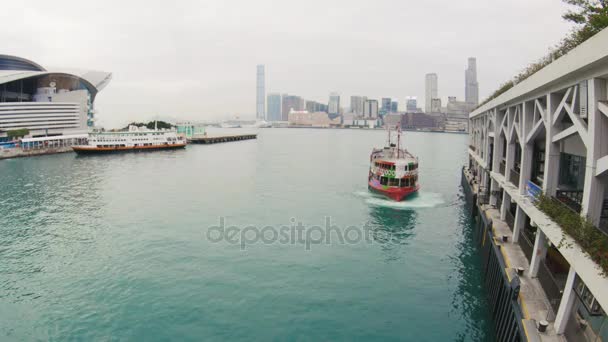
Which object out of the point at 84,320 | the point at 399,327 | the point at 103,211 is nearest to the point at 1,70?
the point at 103,211

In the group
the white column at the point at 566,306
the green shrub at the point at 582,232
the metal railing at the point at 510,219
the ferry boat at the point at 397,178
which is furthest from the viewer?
the ferry boat at the point at 397,178

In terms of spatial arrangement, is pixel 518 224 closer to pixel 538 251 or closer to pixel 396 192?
pixel 538 251

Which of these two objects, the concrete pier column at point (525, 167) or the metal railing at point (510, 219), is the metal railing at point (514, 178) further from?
the concrete pier column at point (525, 167)

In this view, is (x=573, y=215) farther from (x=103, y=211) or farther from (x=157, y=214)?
(x=103, y=211)

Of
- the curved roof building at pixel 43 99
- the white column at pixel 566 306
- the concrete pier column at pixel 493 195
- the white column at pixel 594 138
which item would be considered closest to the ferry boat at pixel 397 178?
the concrete pier column at pixel 493 195

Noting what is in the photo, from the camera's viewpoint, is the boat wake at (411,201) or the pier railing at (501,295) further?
the boat wake at (411,201)

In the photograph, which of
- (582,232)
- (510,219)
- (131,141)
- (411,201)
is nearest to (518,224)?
(510,219)

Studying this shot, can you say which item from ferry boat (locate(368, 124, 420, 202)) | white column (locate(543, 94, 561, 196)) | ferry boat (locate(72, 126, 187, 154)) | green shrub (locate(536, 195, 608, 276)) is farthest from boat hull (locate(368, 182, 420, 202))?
ferry boat (locate(72, 126, 187, 154))
